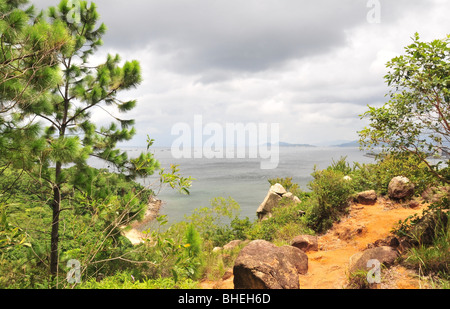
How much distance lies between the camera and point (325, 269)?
19.4 ft

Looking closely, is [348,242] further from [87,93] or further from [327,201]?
[87,93]

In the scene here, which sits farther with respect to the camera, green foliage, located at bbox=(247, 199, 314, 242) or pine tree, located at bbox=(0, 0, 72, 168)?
green foliage, located at bbox=(247, 199, 314, 242)

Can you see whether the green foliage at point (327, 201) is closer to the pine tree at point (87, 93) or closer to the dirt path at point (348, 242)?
the dirt path at point (348, 242)

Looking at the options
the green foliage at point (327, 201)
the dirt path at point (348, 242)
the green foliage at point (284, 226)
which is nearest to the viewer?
the dirt path at point (348, 242)

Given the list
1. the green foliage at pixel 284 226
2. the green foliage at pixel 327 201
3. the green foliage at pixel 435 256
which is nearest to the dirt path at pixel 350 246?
the green foliage at pixel 435 256

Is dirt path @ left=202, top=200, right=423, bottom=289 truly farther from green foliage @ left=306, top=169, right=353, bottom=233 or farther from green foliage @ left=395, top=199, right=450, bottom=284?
green foliage @ left=306, top=169, right=353, bottom=233

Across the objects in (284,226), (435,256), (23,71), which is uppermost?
(23,71)

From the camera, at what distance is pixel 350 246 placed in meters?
7.12

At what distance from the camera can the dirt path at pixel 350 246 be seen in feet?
14.5

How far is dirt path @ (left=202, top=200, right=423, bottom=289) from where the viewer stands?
14.5 feet

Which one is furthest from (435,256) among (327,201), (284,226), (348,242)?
(284,226)

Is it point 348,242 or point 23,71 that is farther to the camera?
point 348,242

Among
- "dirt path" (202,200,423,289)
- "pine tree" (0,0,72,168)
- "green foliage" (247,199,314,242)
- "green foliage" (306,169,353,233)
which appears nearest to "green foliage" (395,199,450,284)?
"dirt path" (202,200,423,289)
